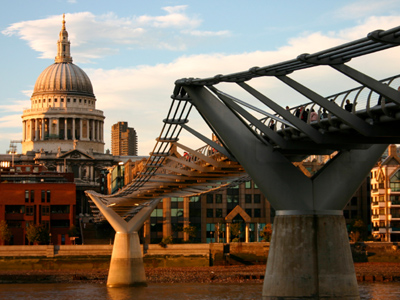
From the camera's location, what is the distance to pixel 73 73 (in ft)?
643

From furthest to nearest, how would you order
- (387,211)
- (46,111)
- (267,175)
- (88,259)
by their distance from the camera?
(46,111) → (387,211) → (88,259) → (267,175)

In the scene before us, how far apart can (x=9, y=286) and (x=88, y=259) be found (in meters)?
15.3

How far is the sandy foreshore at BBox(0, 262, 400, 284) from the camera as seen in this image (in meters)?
70.4

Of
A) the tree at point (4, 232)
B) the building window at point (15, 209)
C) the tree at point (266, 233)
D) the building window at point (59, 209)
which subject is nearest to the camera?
the tree at point (266, 233)

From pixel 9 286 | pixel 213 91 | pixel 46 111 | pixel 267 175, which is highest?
pixel 46 111

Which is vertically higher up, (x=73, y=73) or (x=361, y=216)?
(x=73, y=73)

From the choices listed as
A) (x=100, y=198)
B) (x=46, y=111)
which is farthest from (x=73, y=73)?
(x=100, y=198)

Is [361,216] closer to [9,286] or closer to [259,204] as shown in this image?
[259,204]

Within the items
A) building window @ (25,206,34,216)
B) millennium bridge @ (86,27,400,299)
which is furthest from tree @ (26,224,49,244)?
millennium bridge @ (86,27,400,299)

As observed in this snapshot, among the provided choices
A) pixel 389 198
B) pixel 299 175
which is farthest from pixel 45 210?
pixel 299 175

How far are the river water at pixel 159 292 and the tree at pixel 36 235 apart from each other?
77.9 ft

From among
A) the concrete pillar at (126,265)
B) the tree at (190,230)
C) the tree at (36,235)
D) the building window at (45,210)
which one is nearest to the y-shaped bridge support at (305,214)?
the concrete pillar at (126,265)

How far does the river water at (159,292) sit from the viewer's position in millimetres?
57250

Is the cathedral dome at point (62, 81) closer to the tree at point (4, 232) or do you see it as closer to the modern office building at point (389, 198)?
the tree at point (4, 232)
